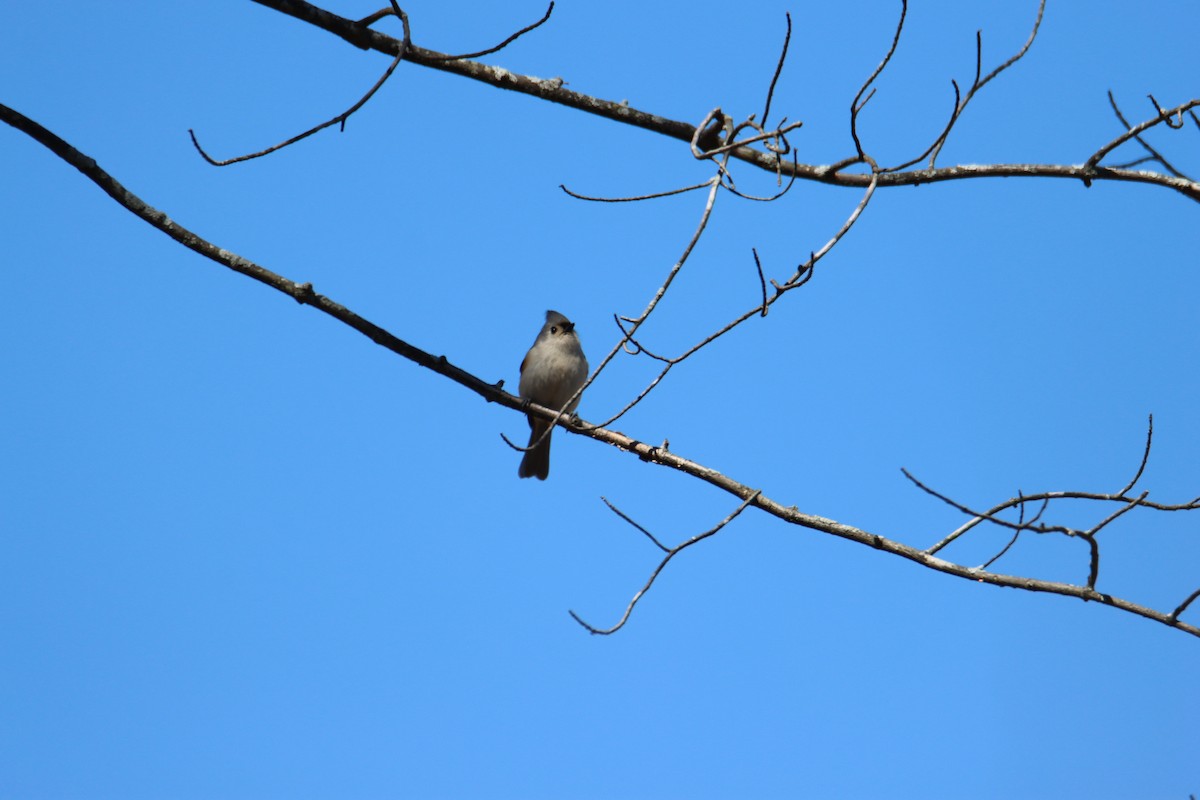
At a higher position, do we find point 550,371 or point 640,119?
point 550,371

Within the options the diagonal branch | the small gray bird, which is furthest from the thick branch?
the small gray bird

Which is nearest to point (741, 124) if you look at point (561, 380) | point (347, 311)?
point (347, 311)

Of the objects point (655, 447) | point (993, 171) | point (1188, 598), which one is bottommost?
point (1188, 598)

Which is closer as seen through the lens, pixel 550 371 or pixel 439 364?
pixel 439 364

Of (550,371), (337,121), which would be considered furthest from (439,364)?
(550,371)

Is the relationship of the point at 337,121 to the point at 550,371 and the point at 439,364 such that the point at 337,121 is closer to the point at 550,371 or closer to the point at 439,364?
the point at 439,364

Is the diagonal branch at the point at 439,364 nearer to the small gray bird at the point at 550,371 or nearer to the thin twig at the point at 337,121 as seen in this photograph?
the thin twig at the point at 337,121

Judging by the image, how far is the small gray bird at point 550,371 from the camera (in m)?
8.19

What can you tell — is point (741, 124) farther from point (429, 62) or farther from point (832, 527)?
point (832, 527)

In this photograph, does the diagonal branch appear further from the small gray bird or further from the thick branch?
the small gray bird

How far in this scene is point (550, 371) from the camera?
8.18 metres

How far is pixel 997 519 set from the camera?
3.31 meters

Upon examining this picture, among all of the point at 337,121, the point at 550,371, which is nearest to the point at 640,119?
the point at 337,121

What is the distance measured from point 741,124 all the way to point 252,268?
174cm
